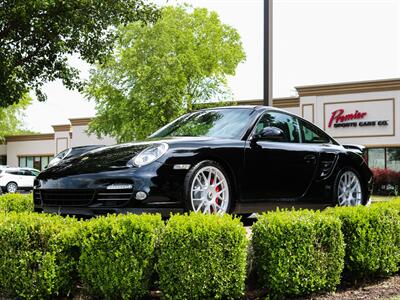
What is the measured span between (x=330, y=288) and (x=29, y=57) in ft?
45.7

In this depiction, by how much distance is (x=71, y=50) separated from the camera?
17.4m

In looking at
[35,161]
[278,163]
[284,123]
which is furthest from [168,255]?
[35,161]

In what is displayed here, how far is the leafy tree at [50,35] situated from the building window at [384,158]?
18.1 metres

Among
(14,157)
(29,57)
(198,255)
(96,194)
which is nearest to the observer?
(198,255)

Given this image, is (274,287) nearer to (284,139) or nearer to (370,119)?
(284,139)

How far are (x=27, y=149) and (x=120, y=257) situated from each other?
47.1 m

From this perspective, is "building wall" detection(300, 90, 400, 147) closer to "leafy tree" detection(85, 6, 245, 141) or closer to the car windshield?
"leafy tree" detection(85, 6, 245, 141)

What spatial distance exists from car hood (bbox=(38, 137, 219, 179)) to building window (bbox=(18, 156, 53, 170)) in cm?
4384

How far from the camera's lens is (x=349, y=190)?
7.70 m

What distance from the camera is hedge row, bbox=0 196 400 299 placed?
465cm

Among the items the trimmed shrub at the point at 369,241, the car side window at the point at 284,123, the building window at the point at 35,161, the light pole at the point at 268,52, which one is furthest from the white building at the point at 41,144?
the trimmed shrub at the point at 369,241

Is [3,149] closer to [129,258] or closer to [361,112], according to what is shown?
[361,112]

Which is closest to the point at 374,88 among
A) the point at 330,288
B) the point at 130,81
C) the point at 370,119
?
the point at 370,119

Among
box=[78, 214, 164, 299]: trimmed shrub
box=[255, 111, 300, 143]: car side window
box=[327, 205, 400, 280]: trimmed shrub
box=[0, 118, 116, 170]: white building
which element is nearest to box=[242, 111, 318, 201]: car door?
box=[255, 111, 300, 143]: car side window
